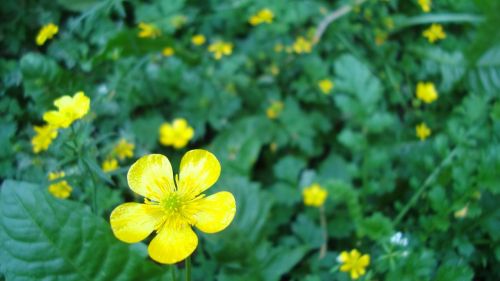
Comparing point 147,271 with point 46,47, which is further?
point 46,47

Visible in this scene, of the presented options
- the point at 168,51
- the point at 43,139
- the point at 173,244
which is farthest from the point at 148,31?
the point at 173,244

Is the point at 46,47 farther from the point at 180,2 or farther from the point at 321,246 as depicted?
the point at 321,246

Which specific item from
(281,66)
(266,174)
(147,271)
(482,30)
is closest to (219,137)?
(266,174)

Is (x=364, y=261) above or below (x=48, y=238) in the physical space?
below

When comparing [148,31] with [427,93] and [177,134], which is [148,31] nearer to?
[177,134]

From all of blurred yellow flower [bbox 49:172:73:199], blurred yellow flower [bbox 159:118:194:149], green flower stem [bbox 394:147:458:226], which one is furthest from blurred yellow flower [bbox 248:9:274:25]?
blurred yellow flower [bbox 49:172:73:199]

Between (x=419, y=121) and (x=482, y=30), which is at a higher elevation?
(x=482, y=30)

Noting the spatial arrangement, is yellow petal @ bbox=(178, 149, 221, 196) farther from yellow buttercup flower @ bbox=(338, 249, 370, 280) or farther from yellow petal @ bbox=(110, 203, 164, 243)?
yellow buttercup flower @ bbox=(338, 249, 370, 280)
